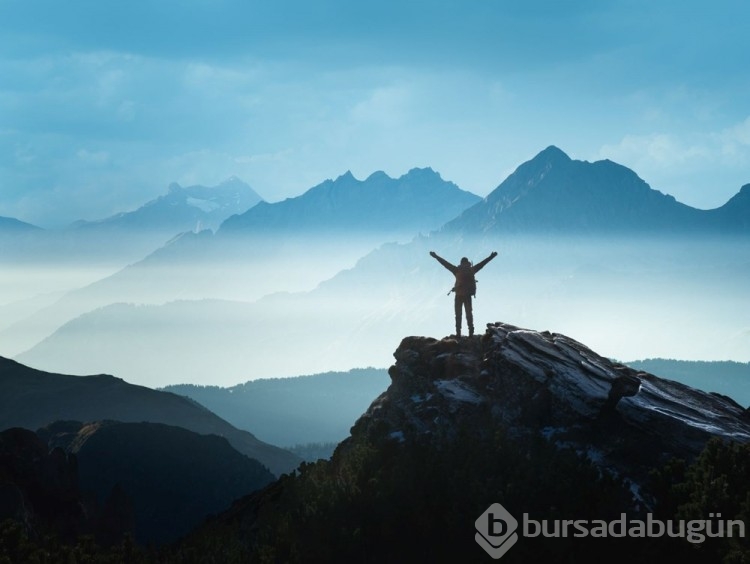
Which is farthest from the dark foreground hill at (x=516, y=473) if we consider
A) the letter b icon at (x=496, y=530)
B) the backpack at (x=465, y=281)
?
the backpack at (x=465, y=281)

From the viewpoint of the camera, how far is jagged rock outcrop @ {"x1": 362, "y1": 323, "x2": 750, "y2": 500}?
45.6m

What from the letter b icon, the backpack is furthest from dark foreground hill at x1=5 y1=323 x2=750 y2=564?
the backpack

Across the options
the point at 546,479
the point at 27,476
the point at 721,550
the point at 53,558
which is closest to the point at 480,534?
the point at 546,479

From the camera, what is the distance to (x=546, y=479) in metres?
41.7

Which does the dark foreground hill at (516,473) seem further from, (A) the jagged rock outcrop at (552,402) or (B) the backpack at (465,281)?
(B) the backpack at (465,281)

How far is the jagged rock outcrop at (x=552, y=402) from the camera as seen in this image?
45.6 meters

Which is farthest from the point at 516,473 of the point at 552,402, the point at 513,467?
the point at 552,402

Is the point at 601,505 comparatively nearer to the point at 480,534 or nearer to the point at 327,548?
the point at 480,534

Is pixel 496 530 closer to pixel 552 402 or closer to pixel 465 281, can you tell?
pixel 552 402

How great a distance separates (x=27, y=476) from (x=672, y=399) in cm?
7994

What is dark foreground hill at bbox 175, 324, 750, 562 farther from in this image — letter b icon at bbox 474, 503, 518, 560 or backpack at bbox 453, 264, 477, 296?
backpack at bbox 453, 264, 477, 296

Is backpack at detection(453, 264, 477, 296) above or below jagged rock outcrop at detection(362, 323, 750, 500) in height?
above

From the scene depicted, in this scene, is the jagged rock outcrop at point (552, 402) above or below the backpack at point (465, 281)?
below

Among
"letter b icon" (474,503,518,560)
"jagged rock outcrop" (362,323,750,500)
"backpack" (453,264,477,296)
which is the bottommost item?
"letter b icon" (474,503,518,560)
